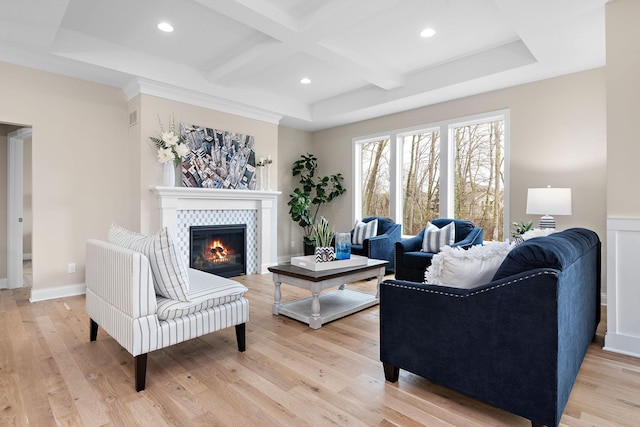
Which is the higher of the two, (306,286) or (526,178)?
(526,178)

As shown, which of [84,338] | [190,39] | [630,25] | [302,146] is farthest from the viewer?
[302,146]

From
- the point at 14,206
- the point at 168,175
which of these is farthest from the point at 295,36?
the point at 14,206

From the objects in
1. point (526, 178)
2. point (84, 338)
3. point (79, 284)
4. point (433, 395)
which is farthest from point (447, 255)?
point (79, 284)

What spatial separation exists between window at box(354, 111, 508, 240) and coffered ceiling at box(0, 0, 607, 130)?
59cm

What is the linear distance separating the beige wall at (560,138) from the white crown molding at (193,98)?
296 cm

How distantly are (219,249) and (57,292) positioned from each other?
6.48ft

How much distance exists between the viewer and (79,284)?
167 inches

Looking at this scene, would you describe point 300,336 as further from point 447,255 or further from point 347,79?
point 347,79

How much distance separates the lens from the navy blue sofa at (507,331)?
1.52m

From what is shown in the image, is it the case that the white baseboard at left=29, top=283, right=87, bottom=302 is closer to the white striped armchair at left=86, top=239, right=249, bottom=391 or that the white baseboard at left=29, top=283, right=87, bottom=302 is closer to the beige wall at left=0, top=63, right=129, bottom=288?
the beige wall at left=0, top=63, right=129, bottom=288

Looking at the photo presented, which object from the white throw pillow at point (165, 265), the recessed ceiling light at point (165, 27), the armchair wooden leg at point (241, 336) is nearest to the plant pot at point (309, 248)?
the armchair wooden leg at point (241, 336)

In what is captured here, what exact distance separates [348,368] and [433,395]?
57 centimetres

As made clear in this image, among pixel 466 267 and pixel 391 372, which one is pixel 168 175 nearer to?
pixel 391 372

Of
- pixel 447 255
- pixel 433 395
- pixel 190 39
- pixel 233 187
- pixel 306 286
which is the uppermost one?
pixel 190 39
